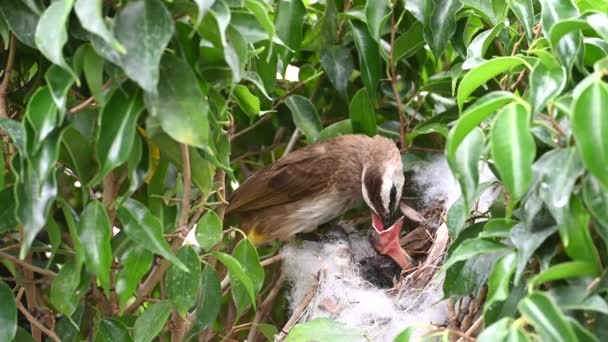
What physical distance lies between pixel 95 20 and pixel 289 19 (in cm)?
84

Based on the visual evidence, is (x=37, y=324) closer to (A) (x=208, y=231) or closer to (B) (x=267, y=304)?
(A) (x=208, y=231)

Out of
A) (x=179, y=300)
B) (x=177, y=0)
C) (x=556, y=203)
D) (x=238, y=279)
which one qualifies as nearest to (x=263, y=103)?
(x=238, y=279)

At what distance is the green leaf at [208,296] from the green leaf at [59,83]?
0.57 metres

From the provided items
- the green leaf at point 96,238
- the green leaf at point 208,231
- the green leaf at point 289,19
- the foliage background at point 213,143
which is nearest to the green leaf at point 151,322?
the foliage background at point 213,143

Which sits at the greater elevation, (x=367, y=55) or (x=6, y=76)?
(x=6, y=76)

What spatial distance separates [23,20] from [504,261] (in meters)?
0.76

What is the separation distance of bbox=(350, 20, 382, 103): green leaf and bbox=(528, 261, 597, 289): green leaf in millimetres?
881

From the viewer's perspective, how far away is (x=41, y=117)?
1364 millimetres

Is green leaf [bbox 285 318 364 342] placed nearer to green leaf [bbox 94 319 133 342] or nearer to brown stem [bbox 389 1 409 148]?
green leaf [bbox 94 319 133 342]

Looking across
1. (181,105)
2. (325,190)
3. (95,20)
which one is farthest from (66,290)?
(325,190)

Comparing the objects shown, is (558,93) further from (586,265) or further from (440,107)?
(440,107)

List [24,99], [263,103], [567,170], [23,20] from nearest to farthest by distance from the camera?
[567,170] → [23,20] → [24,99] → [263,103]

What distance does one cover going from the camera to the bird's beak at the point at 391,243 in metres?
2.33

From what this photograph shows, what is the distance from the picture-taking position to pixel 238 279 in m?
1.81
